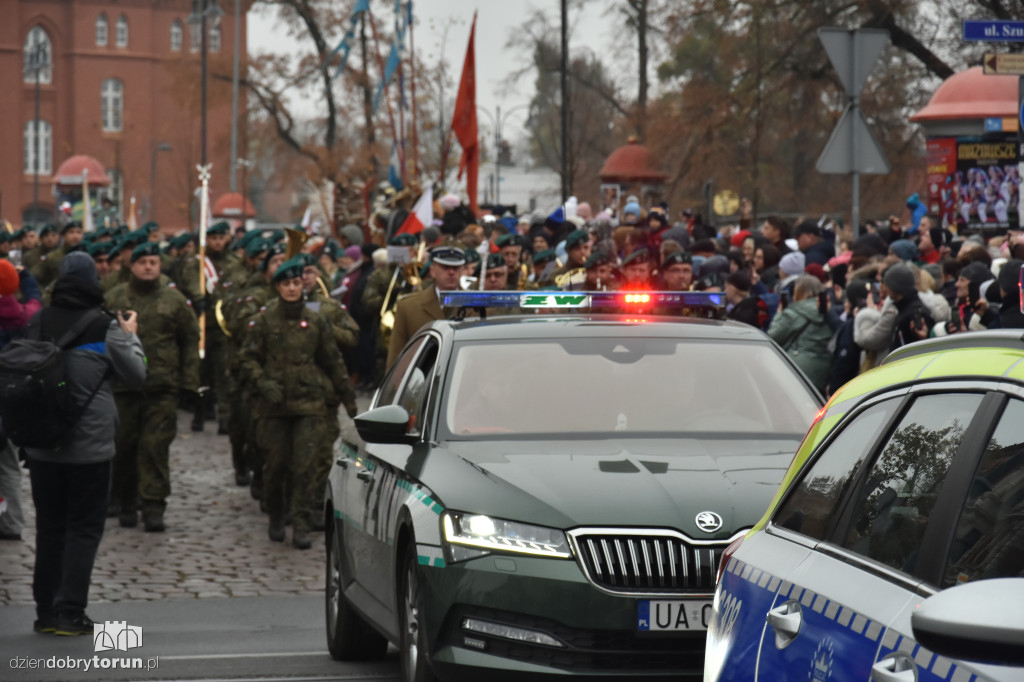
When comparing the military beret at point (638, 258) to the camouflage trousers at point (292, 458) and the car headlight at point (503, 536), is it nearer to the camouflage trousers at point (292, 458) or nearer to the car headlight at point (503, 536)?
the camouflage trousers at point (292, 458)

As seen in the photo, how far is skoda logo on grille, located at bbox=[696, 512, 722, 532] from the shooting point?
6.03m

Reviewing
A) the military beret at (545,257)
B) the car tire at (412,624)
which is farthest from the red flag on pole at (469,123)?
the car tire at (412,624)

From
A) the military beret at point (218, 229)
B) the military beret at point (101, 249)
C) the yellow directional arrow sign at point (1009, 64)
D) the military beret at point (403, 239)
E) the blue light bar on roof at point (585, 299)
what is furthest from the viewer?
the military beret at point (218, 229)

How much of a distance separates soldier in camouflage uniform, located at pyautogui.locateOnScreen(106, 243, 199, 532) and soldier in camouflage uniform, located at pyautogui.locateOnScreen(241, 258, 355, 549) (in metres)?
0.90

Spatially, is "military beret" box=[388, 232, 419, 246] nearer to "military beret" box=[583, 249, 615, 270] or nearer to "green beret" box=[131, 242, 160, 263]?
"green beret" box=[131, 242, 160, 263]

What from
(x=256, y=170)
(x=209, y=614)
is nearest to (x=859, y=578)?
(x=209, y=614)

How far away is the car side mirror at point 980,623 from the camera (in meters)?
2.31

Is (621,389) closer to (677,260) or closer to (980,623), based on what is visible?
(980,623)

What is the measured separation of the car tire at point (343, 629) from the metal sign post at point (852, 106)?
523 centimetres

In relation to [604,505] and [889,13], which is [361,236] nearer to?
[889,13]

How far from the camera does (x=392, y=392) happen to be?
26.7ft

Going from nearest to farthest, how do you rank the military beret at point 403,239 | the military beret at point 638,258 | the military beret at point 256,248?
the military beret at point 638,258 < the military beret at point 256,248 < the military beret at point 403,239
